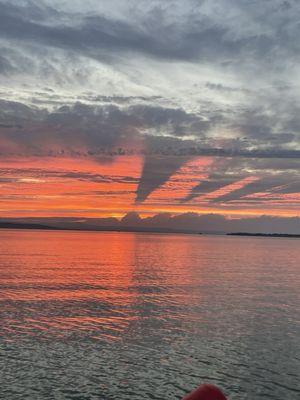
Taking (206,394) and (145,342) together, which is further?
(145,342)

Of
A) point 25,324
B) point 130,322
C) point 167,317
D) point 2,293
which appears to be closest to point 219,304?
point 167,317

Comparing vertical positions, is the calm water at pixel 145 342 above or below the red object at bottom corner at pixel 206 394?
below

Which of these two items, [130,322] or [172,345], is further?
[130,322]

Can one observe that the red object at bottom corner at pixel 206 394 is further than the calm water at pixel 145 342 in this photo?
No

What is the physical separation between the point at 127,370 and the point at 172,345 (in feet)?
19.4

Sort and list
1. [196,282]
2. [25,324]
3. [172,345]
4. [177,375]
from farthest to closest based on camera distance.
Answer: [196,282] < [25,324] < [172,345] < [177,375]

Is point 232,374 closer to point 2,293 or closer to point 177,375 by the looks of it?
point 177,375

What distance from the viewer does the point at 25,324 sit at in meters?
35.2

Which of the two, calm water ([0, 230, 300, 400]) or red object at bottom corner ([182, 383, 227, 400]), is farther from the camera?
calm water ([0, 230, 300, 400])

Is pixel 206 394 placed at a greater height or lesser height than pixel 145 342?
greater

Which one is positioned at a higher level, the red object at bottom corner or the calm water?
the red object at bottom corner

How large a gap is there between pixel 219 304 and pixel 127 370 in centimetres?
2356

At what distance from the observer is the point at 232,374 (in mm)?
24875

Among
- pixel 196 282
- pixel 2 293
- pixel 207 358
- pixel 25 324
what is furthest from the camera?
pixel 196 282
